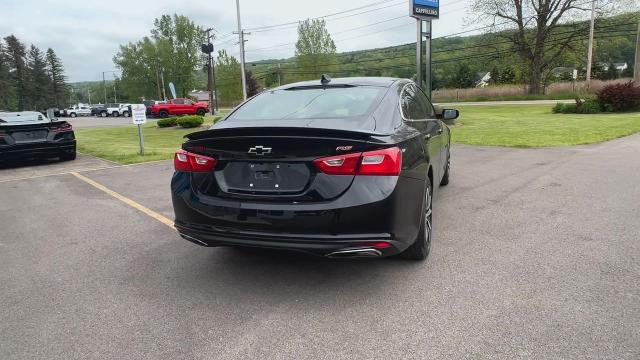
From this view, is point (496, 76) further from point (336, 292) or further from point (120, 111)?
point (336, 292)

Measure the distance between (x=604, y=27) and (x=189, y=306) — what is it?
4713 cm

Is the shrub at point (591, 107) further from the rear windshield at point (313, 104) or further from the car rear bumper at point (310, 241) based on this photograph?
the car rear bumper at point (310, 241)

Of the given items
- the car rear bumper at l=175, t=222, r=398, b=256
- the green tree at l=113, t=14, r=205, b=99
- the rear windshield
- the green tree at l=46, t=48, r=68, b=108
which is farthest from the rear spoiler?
the green tree at l=46, t=48, r=68, b=108

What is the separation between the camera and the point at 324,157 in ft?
9.86

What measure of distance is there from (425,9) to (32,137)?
12.1 m

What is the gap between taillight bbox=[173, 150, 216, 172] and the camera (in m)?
3.35

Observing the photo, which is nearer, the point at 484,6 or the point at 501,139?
the point at 501,139

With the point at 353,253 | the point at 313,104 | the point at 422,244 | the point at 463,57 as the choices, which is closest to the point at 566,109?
the point at 422,244

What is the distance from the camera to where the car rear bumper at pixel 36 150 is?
988 cm

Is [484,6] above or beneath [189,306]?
above

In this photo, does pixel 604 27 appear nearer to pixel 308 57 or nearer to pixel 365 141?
pixel 308 57

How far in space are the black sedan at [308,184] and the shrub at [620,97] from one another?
72.5 feet

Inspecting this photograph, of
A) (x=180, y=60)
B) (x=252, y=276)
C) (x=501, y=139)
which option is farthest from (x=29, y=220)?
(x=180, y=60)

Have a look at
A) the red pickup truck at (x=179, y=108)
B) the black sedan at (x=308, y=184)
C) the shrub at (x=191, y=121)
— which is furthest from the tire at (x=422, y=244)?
the red pickup truck at (x=179, y=108)
